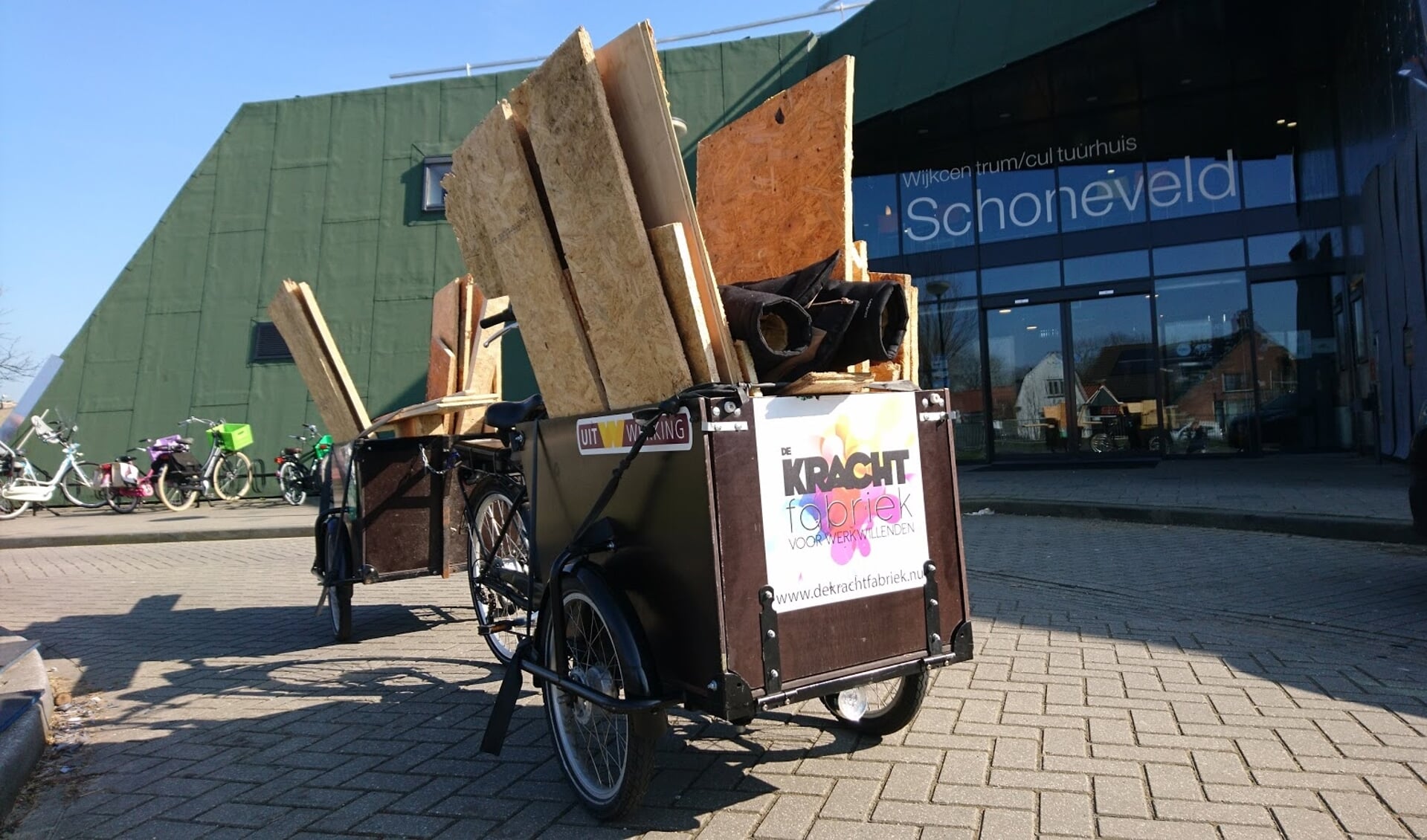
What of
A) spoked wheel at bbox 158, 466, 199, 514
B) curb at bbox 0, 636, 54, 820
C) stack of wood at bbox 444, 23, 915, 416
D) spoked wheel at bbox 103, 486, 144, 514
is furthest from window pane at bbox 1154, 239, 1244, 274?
spoked wheel at bbox 103, 486, 144, 514

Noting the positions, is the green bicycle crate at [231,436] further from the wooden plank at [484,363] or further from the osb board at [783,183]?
the osb board at [783,183]

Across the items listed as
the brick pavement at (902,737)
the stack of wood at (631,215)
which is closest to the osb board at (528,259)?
the stack of wood at (631,215)

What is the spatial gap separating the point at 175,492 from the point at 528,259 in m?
16.6

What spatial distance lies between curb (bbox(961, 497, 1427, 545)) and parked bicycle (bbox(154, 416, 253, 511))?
13.3m

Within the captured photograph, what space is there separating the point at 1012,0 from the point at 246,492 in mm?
15935

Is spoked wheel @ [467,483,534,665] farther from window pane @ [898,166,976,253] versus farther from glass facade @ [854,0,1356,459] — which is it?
window pane @ [898,166,976,253]

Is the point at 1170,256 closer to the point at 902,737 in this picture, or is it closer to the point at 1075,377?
the point at 1075,377

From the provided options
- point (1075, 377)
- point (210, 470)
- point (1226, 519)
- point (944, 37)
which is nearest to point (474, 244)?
point (1226, 519)

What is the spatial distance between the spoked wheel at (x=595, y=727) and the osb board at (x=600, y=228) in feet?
2.57

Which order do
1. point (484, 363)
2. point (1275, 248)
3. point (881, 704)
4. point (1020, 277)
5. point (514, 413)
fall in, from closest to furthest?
point (881, 704) → point (514, 413) → point (484, 363) → point (1275, 248) → point (1020, 277)

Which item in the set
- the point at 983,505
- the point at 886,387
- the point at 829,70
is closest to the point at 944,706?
the point at 886,387

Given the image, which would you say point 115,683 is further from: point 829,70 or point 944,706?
point 829,70

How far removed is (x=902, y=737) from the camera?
3.82 metres

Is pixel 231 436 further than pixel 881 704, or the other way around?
pixel 231 436
